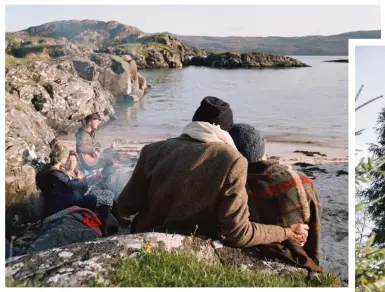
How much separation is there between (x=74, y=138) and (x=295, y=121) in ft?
9.39

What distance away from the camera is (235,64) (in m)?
6.98

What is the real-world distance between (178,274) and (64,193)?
71.0 inches

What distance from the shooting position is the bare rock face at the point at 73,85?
7.00 meters

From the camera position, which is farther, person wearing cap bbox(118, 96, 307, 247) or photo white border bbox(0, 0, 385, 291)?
photo white border bbox(0, 0, 385, 291)

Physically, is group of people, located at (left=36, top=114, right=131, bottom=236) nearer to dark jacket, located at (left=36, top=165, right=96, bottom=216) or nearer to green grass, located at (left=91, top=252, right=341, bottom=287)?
dark jacket, located at (left=36, top=165, right=96, bottom=216)

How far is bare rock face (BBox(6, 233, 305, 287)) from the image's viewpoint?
12.8ft

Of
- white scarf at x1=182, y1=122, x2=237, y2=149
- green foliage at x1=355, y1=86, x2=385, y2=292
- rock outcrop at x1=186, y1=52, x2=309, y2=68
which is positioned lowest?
green foliage at x1=355, y1=86, x2=385, y2=292

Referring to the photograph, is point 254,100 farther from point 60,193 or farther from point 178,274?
point 178,274

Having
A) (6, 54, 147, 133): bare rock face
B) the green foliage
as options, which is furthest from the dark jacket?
the green foliage

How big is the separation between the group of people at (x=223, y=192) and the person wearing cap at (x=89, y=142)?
222cm

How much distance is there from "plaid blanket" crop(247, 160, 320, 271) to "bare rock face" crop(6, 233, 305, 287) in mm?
173

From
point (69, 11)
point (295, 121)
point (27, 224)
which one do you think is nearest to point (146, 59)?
point (69, 11)

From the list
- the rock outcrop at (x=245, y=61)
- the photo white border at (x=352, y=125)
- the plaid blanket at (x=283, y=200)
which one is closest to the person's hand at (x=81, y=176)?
the rock outcrop at (x=245, y=61)
